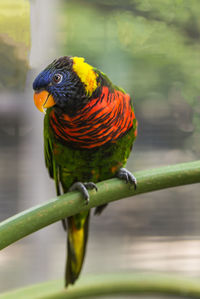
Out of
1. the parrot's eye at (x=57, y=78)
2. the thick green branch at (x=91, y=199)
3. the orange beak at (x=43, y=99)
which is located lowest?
the thick green branch at (x=91, y=199)

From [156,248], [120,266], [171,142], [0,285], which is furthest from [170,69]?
[0,285]

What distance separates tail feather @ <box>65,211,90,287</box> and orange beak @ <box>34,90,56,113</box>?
13.9 inches

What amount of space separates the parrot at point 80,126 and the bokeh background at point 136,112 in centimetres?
11

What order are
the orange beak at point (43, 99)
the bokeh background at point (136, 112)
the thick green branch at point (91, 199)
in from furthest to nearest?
1. the bokeh background at point (136, 112)
2. the orange beak at point (43, 99)
3. the thick green branch at point (91, 199)

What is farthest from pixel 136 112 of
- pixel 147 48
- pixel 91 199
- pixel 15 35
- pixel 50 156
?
pixel 91 199

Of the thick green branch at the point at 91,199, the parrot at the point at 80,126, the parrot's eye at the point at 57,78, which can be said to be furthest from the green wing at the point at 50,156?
the thick green branch at the point at 91,199

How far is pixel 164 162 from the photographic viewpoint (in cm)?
142

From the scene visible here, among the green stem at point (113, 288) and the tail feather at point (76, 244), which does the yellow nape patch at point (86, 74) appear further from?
the green stem at point (113, 288)

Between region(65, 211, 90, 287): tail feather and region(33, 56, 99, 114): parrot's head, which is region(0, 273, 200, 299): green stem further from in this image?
region(33, 56, 99, 114): parrot's head

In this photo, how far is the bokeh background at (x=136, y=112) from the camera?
1061 mm

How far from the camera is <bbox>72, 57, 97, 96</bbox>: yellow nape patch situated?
2.61ft

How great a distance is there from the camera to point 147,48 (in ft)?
3.92

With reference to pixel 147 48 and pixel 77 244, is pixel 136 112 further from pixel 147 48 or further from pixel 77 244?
pixel 77 244

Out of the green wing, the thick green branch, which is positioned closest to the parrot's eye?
the green wing
